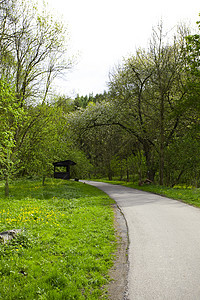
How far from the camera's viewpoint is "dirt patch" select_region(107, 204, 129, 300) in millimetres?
4543

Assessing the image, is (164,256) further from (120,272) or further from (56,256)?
(56,256)

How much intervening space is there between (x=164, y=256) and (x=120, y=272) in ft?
3.97

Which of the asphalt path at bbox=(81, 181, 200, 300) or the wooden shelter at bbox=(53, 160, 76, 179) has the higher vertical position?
the wooden shelter at bbox=(53, 160, 76, 179)

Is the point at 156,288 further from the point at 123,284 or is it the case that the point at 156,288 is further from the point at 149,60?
the point at 149,60

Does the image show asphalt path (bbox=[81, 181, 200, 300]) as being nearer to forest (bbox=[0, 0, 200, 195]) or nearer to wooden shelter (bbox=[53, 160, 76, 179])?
forest (bbox=[0, 0, 200, 195])

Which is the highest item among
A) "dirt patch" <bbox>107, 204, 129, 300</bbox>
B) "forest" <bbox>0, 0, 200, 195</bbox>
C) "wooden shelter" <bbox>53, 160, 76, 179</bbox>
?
"forest" <bbox>0, 0, 200, 195</bbox>

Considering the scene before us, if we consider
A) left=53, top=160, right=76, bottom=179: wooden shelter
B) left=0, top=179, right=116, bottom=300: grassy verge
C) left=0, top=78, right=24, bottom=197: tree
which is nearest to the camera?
left=0, top=179, right=116, bottom=300: grassy verge

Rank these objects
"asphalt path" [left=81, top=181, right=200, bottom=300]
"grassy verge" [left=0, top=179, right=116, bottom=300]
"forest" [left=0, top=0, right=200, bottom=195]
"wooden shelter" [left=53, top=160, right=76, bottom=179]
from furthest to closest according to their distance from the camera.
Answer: "wooden shelter" [left=53, top=160, right=76, bottom=179] → "forest" [left=0, top=0, right=200, bottom=195] → "grassy verge" [left=0, top=179, right=116, bottom=300] → "asphalt path" [left=81, top=181, right=200, bottom=300]

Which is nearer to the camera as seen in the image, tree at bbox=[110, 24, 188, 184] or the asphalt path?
the asphalt path

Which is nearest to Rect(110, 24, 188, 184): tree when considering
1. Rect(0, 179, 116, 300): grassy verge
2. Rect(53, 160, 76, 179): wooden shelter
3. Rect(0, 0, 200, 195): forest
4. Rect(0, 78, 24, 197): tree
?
Rect(0, 0, 200, 195): forest

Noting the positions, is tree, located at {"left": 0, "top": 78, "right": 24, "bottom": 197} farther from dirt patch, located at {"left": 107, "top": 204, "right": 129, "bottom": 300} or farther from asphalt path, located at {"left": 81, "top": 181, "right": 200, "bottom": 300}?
dirt patch, located at {"left": 107, "top": 204, "right": 129, "bottom": 300}

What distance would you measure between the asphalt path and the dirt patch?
11 centimetres

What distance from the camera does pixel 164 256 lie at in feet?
19.7

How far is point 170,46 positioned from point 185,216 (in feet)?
60.6
